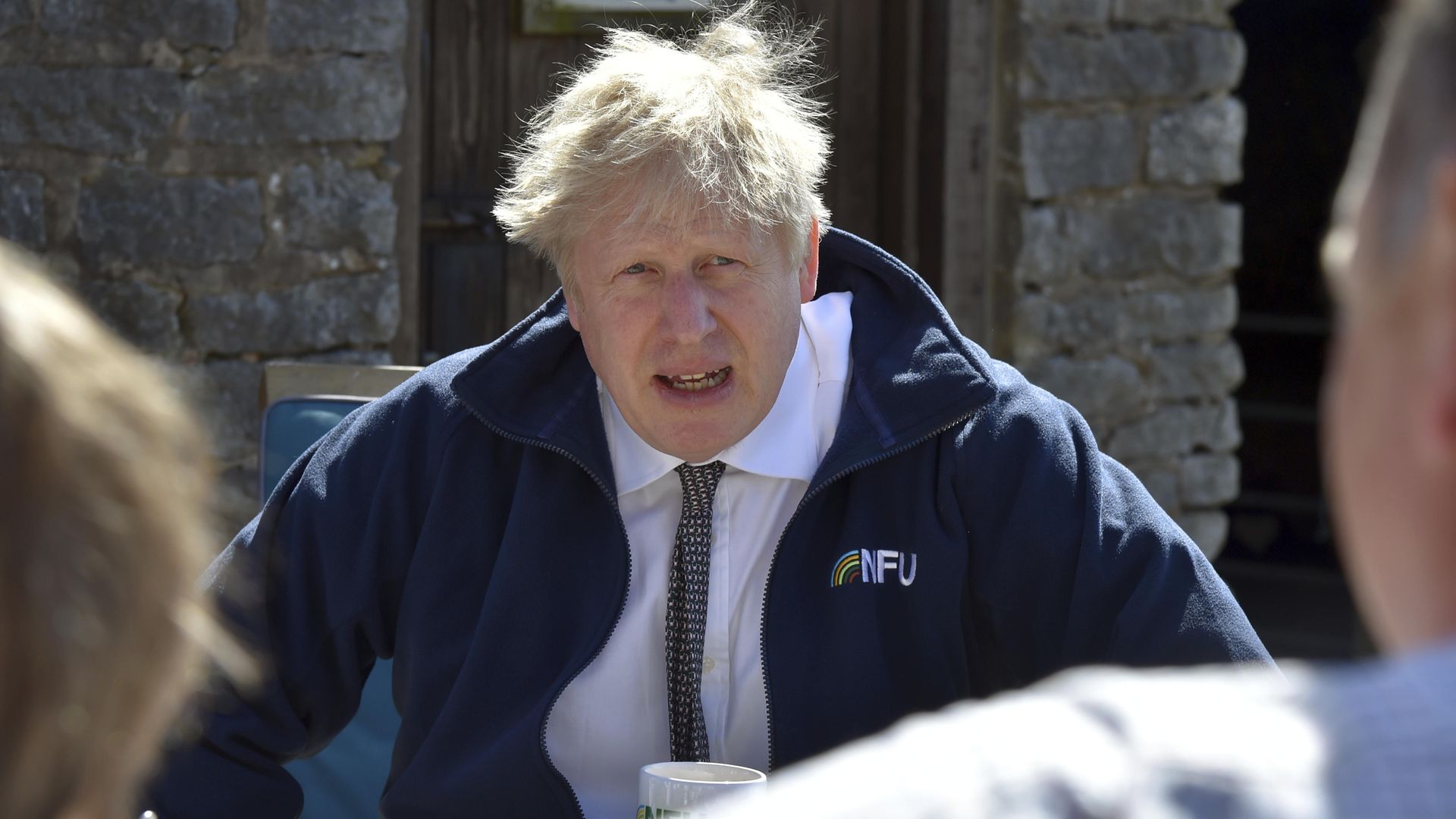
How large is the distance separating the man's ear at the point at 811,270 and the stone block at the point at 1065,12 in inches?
79.0

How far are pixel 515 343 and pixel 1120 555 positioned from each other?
0.77 m

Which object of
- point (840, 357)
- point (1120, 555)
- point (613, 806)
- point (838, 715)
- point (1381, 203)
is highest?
point (1381, 203)

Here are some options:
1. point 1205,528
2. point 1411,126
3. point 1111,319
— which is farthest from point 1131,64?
point 1411,126

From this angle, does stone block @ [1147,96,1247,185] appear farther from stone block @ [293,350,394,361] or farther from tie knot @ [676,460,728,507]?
tie knot @ [676,460,728,507]

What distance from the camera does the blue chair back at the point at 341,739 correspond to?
243 cm

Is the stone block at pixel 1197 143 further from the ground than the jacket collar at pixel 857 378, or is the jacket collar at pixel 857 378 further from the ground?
the stone block at pixel 1197 143

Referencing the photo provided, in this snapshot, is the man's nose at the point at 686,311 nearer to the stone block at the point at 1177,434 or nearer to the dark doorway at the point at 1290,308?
the stone block at the point at 1177,434

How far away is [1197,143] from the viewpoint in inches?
159

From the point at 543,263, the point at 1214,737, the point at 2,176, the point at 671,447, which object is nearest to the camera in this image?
the point at 1214,737

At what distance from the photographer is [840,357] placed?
6.64 ft

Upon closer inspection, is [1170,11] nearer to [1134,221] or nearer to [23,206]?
[1134,221]

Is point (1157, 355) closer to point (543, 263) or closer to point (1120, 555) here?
point (543, 263)

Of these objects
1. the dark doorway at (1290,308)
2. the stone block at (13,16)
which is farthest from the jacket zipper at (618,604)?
the dark doorway at (1290,308)

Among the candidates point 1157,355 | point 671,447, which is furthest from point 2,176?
point 1157,355
